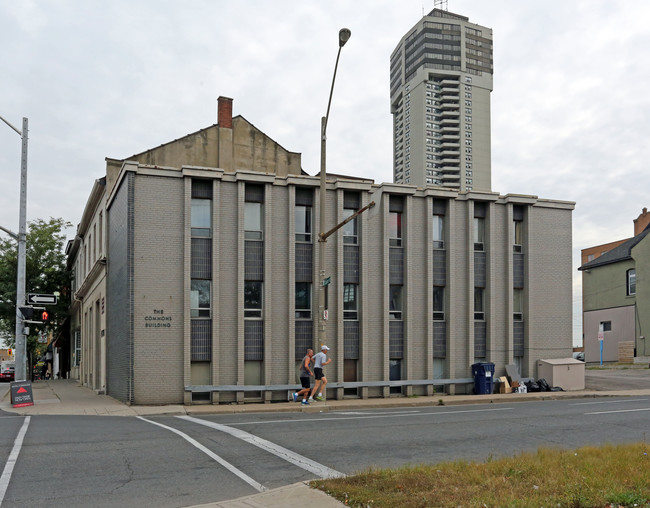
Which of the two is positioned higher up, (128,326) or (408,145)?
(408,145)

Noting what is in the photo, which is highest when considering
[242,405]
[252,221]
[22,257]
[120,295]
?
[252,221]

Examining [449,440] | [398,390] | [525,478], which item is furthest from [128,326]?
[525,478]

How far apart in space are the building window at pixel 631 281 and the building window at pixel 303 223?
1340 inches

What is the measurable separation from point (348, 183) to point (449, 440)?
1287 centimetres

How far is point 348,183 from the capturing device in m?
23.5

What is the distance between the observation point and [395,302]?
2430 centimetres

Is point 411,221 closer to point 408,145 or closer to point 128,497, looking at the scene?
point 128,497

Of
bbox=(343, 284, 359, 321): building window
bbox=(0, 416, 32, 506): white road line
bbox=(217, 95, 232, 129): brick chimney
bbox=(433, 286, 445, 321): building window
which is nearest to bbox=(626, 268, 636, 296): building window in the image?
bbox=(433, 286, 445, 321): building window

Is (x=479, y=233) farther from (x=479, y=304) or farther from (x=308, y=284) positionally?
(x=308, y=284)

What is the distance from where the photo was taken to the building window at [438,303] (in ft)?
81.4

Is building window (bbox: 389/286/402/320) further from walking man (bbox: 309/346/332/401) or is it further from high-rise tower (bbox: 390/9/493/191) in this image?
high-rise tower (bbox: 390/9/493/191)

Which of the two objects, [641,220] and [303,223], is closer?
[303,223]

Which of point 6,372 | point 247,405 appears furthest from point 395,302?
point 6,372

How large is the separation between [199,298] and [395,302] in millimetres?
7273
